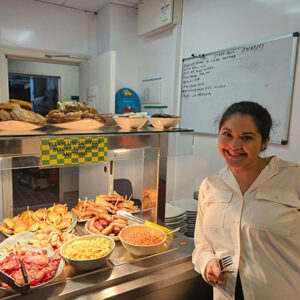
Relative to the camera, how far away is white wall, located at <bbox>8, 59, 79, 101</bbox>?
4583 mm

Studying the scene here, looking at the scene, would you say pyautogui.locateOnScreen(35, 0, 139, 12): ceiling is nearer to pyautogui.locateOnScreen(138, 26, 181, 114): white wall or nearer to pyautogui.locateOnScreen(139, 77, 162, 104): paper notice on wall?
pyautogui.locateOnScreen(138, 26, 181, 114): white wall

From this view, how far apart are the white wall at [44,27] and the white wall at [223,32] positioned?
1575 millimetres

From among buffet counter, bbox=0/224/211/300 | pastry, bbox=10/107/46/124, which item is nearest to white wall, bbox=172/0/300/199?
buffet counter, bbox=0/224/211/300

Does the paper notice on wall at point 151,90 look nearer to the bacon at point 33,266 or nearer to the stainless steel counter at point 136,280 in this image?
the stainless steel counter at point 136,280

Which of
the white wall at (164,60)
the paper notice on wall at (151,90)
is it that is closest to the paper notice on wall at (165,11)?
the white wall at (164,60)

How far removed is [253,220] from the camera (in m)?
1.13

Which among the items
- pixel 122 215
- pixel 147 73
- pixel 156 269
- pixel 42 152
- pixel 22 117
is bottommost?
pixel 156 269

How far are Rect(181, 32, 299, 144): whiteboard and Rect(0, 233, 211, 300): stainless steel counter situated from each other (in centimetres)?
91

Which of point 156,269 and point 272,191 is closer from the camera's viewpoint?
point 272,191

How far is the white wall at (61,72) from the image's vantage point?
4.58 metres

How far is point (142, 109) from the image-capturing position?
4.05 m

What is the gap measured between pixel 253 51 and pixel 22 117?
200 centimetres

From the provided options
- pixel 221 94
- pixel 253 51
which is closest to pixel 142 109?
pixel 221 94

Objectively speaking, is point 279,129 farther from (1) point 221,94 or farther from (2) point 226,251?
(2) point 226,251
